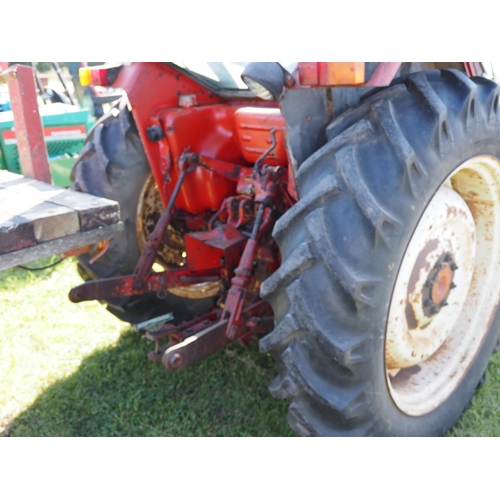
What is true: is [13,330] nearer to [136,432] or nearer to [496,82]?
[136,432]

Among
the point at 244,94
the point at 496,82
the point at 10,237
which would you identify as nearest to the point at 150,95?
the point at 244,94

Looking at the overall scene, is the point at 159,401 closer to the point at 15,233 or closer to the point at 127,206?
the point at 127,206

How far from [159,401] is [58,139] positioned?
3031 millimetres

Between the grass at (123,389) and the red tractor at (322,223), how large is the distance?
0.24 metres

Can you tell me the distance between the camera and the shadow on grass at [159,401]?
235cm

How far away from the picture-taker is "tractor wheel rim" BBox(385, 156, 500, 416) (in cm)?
191

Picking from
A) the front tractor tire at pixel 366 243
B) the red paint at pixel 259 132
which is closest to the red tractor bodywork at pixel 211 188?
the red paint at pixel 259 132

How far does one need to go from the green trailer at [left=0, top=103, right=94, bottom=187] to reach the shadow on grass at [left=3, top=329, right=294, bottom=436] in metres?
2.28

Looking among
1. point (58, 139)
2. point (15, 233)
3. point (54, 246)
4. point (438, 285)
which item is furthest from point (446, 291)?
point (58, 139)

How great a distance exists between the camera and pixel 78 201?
5.44 ft

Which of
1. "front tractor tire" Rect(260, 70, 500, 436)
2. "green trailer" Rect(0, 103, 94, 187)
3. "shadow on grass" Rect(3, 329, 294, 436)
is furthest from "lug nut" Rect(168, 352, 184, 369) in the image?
"green trailer" Rect(0, 103, 94, 187)

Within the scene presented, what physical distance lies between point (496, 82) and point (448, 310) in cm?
86

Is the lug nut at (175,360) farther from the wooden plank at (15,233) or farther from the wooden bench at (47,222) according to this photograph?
the wooden plank at (15,233)

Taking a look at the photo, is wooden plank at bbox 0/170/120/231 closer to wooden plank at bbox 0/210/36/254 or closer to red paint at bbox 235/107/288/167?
wooden plank at bbox 0/210/36/254
